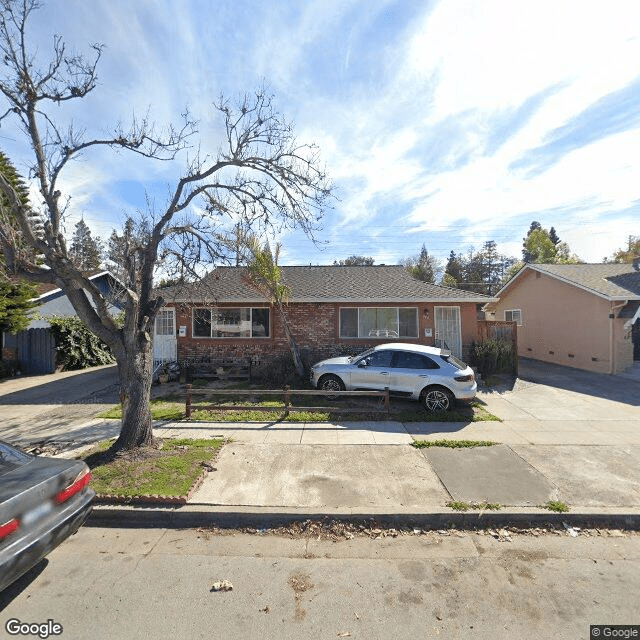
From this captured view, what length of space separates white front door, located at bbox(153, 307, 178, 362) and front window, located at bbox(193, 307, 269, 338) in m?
0.92

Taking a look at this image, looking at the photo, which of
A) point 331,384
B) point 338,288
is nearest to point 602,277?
point 338,288

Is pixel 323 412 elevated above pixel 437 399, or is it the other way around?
pixel 437 399

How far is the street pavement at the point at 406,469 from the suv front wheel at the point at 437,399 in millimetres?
836

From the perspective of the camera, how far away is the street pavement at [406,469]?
4.47m

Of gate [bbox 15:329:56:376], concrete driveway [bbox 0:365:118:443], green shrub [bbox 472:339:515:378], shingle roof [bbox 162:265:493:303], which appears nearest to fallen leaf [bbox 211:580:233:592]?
concrete driveway [bbox 0:365:118:443]

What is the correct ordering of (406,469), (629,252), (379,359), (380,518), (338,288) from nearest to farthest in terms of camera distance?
(380,518), (406,469), (379,359), (338,288), (629,252)

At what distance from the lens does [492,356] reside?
1262cm

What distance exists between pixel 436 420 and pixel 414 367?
54.8 inches

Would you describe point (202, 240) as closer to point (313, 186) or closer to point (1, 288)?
point (313, 186)

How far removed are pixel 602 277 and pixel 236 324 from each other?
52.8 ft

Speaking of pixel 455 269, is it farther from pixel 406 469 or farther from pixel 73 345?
pixel 406 469

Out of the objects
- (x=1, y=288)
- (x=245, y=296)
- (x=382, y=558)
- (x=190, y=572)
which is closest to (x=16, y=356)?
(x=1, y=288)

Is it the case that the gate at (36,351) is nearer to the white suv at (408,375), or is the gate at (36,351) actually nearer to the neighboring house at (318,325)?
the neighboring house at (318,325)

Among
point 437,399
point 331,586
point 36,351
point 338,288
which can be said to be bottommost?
point 331,586
